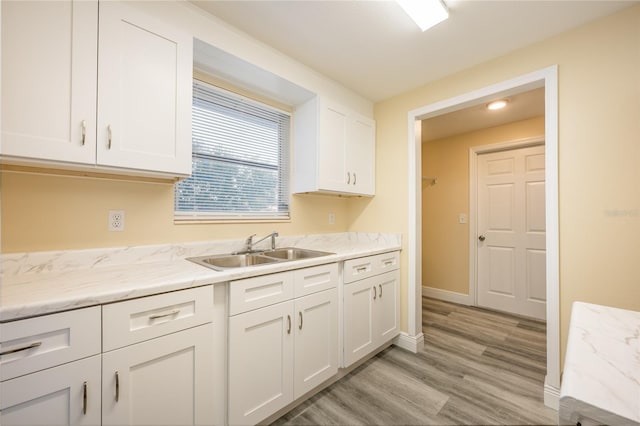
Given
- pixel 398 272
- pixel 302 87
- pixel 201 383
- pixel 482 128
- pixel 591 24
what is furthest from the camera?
pixel 482 128

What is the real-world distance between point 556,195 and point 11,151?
9.38 feet

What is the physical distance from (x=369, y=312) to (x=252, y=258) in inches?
41.0

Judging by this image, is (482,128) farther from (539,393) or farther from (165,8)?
(165,8)

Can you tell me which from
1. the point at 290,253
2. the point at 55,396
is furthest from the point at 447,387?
the point at 55,396

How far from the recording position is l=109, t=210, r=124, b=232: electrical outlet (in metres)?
1.48

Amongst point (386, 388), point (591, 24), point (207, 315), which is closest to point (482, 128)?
point (591, 24)

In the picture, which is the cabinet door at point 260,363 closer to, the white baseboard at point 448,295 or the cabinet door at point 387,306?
the cabinet door at point 387,306

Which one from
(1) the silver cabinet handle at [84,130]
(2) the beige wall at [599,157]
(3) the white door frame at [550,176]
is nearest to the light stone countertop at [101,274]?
(1) the silver cabinet handle at [84,130]

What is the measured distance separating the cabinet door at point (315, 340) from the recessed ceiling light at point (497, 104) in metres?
2.59

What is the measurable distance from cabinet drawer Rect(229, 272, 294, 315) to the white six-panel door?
3.16m

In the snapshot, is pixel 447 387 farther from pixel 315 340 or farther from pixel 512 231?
pixel 512 231

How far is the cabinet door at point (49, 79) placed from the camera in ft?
3.37

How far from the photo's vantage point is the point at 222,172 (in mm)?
2047

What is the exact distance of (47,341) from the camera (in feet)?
2.87
